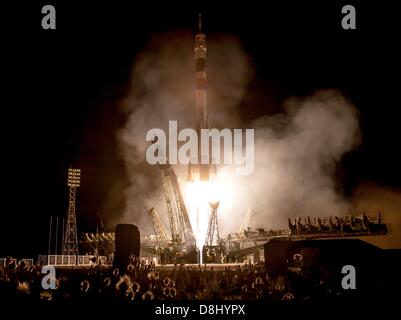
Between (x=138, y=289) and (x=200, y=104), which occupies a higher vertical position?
(x=200, y=104)

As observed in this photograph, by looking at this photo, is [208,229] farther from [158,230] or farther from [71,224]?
[71,224]

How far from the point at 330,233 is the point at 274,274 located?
1027 inches

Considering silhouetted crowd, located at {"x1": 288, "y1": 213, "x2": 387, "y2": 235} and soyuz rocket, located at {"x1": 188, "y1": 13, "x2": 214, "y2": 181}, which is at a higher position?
soyuz rocket, located at {"x1": 188, "y1": 13, "x2": 214, "y2": 181}

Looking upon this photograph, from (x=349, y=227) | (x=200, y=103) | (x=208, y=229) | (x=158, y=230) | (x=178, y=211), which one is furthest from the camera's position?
(x=200, y=103)

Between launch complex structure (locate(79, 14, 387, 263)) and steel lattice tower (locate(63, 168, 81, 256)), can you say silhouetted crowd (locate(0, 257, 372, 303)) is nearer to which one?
launch complex structure (locate(79, 14, 387, 263))

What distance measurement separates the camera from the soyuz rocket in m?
68.4

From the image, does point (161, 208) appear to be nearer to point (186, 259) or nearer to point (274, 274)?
point (186, 259)

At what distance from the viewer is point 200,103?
69938 mm

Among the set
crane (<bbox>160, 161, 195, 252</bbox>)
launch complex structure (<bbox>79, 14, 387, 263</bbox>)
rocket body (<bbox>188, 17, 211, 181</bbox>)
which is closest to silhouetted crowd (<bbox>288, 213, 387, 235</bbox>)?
launch complex structure (<bbox>79, 14, 387, 263</bbox>)

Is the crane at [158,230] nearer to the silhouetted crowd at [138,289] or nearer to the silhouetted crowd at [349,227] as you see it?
the silhouetted crowd at [349,227]

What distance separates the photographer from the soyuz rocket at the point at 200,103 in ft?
225

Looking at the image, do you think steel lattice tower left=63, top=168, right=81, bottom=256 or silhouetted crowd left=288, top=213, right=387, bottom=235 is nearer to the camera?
silhouetted crowd left=288, top=213, right=387, bottom=235

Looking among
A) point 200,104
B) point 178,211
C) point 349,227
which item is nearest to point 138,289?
point 349,227
